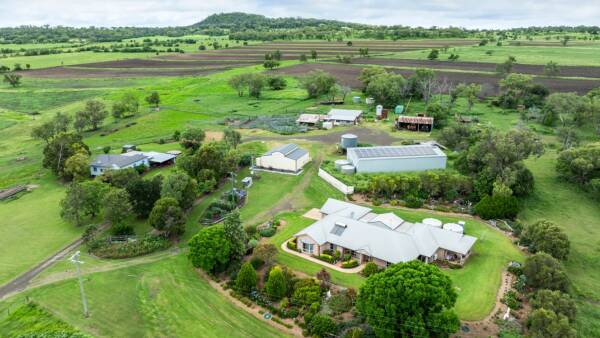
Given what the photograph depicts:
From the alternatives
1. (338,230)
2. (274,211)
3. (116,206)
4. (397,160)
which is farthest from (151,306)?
(397,160)

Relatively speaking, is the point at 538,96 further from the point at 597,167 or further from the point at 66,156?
the point at 66,156

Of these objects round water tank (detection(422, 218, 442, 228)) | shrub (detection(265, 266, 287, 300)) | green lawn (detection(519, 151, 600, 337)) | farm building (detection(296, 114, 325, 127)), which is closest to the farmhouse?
round water tank (detection(422, 218, 442, 228))

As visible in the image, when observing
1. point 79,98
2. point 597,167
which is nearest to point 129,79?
point 79,98

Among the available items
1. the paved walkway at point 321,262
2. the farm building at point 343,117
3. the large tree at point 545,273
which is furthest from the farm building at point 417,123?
the paved walkway at point 321,262

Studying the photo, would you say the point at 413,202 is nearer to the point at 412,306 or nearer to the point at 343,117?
the point at 412,306

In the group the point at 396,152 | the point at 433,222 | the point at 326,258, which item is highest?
the point at 396,152

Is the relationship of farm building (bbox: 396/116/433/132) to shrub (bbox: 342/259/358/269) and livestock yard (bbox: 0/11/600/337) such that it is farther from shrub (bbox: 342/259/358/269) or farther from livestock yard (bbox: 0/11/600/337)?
shrub (bbox: 342/259/358/269)
